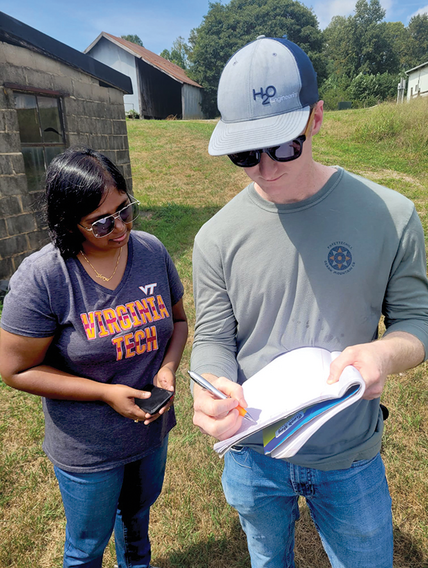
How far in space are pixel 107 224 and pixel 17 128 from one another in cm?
521

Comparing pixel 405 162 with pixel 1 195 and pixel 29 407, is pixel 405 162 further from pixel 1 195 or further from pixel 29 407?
pixel 29 407

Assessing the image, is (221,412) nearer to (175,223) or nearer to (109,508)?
(109,508)

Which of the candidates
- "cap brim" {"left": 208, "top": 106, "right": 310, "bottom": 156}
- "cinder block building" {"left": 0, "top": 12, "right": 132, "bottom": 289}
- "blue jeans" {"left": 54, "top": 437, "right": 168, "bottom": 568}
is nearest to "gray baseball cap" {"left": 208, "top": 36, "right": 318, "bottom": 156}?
"cap brim" {"left": 208, "top": 106, "right": 310, "bottom": 156}

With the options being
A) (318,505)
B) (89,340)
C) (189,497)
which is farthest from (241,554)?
(89,340)

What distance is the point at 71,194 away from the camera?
1.69 metres

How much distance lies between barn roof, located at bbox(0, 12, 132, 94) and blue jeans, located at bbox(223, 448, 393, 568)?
6508mm

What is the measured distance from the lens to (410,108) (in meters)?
15.3

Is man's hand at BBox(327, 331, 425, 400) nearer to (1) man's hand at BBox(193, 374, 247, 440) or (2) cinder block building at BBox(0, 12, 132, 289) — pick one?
(1) man's hand at BBox(193, 374, 247, 440)

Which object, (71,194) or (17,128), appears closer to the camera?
(71,194)

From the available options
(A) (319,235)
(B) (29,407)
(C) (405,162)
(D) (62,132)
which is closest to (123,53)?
(C) (405,162)

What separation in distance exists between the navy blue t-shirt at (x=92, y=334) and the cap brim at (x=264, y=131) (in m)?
0.82

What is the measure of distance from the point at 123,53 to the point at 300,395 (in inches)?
1243

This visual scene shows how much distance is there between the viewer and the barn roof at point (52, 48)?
5.68 m

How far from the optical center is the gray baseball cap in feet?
3.86
